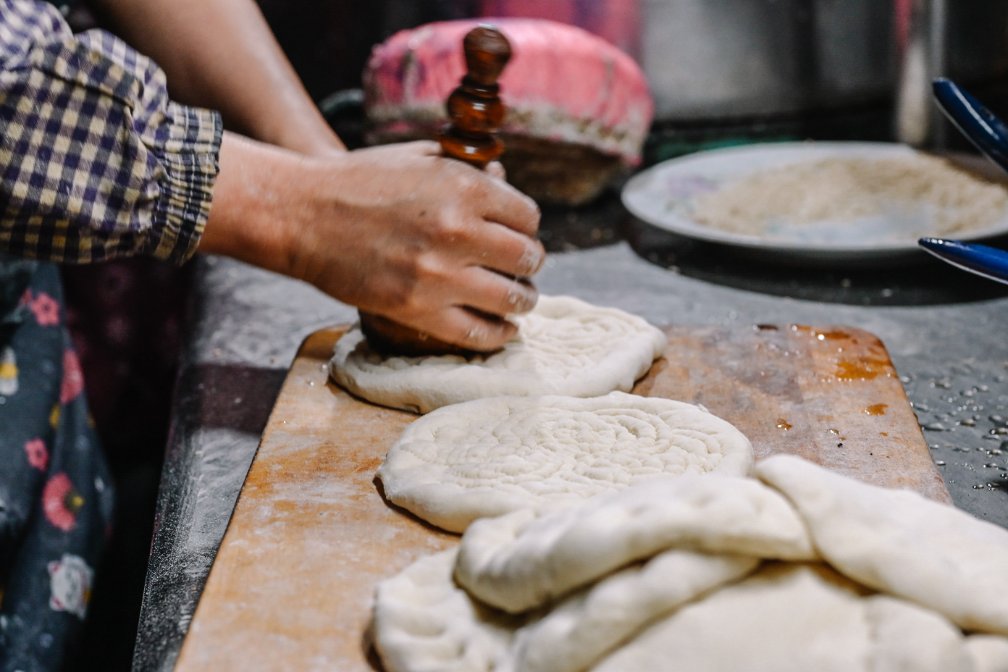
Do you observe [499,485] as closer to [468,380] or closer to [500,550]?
[500,550]

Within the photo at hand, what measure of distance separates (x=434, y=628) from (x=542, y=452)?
14.4 inches

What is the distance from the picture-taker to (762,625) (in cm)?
76

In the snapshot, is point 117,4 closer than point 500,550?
No

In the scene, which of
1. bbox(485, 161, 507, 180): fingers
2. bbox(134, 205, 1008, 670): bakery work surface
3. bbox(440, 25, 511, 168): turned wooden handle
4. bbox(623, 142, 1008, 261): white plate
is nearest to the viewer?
bbox(134, 205, 1008, 670): bakery work surface

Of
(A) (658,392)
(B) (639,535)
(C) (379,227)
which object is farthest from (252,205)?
(B) (639,535)

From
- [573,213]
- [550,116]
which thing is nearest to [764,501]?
[550,116]

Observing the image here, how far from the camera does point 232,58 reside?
6.31ft

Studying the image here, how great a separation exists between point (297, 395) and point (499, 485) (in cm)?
47

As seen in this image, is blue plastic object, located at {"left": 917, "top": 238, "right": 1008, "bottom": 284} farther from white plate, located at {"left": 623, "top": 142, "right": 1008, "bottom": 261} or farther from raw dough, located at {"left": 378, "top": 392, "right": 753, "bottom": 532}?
white plate, located at {"left": 623, "top": 142, "right": 1008, "bottom": 261}

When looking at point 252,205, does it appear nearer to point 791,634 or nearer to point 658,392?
point 658,392

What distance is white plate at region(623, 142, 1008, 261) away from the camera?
1892mm

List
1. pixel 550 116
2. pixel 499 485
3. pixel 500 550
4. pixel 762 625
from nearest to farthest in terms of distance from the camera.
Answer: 1. pixel 762 625
2. pixel 500 550
3. pixel 499 485
4. pixel 550 116

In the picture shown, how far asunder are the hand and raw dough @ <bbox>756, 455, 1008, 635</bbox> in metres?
0.65

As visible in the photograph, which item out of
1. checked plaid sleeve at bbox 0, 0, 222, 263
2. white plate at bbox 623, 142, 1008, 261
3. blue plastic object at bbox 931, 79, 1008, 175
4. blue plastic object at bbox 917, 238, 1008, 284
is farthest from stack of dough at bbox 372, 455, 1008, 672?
white plate at bbox 623, 142, 1008, 261
